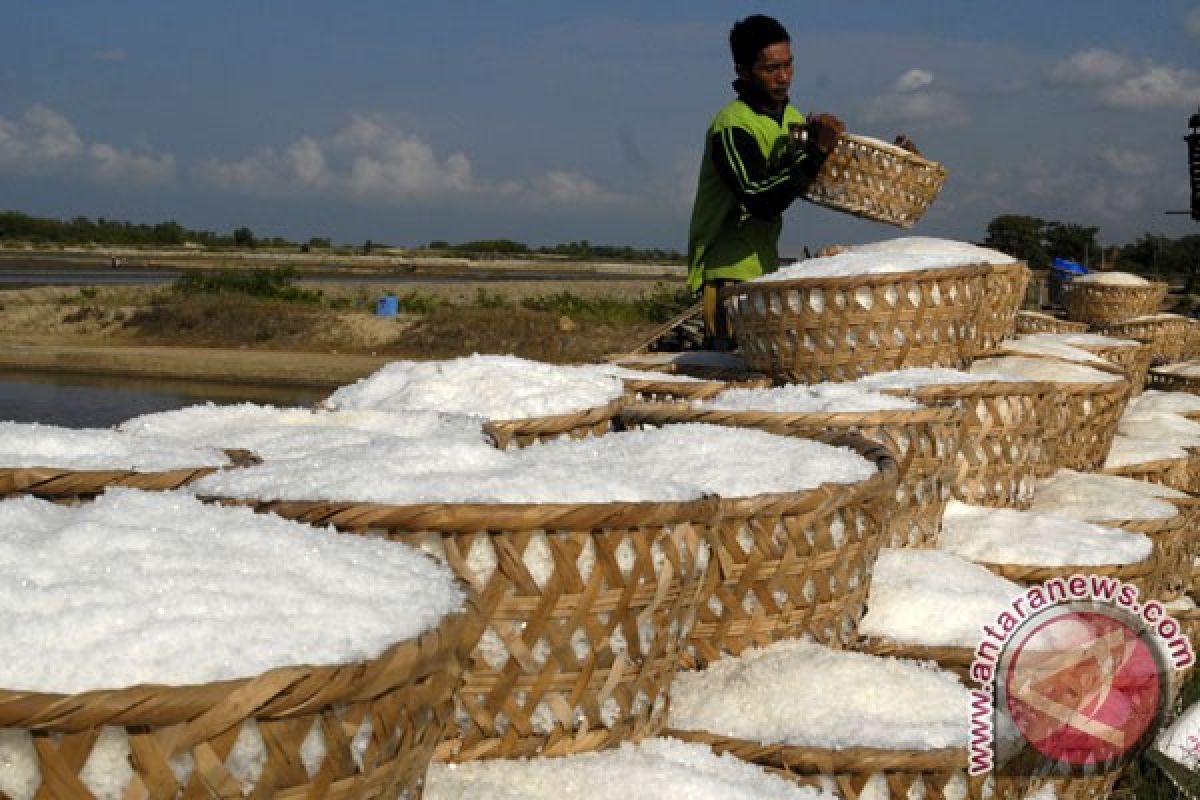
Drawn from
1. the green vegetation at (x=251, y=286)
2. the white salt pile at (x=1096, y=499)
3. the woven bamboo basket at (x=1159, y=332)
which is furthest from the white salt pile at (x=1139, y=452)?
the green vegetation at (x=251, y=286)

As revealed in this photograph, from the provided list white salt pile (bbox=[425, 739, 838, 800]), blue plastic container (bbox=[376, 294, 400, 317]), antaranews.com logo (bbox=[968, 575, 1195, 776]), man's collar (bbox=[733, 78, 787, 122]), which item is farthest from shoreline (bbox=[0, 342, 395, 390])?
white salt pile (bbox=[425, 739, 838, 800])

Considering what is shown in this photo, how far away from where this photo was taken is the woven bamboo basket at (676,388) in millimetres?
2922

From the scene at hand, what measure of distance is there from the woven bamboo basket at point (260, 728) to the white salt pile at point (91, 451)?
71 centimetres

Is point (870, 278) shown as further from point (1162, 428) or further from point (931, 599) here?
point (1162, 428)

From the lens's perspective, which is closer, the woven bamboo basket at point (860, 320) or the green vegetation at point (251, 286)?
the woven bamboo basket at point (860, 320)

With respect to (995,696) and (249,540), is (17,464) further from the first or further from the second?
(995,696)

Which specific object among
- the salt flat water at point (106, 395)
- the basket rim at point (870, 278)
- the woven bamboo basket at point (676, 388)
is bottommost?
the salt flat water at point (106, 395)

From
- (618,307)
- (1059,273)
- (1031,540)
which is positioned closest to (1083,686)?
(1031,540)

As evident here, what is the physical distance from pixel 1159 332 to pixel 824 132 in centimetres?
520

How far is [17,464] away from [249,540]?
59cm

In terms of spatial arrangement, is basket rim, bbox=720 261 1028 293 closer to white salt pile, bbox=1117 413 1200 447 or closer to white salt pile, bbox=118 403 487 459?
white salt pile, bbox=118 403 487 459

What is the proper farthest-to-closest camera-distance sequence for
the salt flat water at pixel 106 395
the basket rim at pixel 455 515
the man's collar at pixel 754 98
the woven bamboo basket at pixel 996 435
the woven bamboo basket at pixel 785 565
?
1. the salt flat water at pixel 106 395
2. the man's collar at pixel 754 98
3. the woven bamboo basket at pixel 996 435
4. the woven bamboo basket at pixel 785 565
5. the basket rim at pixel 455 515

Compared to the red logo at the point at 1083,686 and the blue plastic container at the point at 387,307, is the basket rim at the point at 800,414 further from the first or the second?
the blue plastic container at the point at 387,307

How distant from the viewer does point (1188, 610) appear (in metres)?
2.99
